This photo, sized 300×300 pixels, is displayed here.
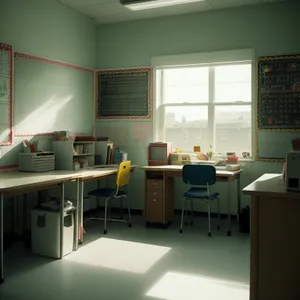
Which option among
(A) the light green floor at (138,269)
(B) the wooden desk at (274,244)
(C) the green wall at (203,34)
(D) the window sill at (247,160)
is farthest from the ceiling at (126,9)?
(B) the wooden desk at (274,244)

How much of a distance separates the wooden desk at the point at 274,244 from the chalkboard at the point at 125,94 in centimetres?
346

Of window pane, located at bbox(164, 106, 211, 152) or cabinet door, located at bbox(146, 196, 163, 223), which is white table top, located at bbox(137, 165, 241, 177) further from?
window pane, located at bbox(164, 106, 211, 152)

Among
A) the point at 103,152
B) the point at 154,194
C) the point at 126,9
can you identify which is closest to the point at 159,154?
the point at 154,194

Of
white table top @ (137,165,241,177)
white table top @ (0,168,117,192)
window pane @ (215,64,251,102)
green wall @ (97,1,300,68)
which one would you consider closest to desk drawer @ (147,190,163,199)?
white table top @ (137,165,241,177)

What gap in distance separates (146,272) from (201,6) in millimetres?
3776

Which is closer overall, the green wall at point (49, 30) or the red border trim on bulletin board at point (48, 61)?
the green wall at point (49, 30)

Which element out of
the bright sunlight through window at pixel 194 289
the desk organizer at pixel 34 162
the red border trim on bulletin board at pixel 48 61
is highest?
the red border trim on bulletin board at pixel 48 61

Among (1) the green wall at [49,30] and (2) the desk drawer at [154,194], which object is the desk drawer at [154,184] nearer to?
(2) the desk drawer at [154,194]

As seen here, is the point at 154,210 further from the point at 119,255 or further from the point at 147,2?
the point at 147,2

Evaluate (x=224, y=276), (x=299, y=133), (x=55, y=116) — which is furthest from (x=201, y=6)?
(x=224, y=276)

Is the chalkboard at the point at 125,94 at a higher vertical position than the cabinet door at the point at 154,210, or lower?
higher

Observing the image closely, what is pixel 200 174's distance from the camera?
4574mm

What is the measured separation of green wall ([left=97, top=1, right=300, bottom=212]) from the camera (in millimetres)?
5074

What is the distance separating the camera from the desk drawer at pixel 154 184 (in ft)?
16.3
